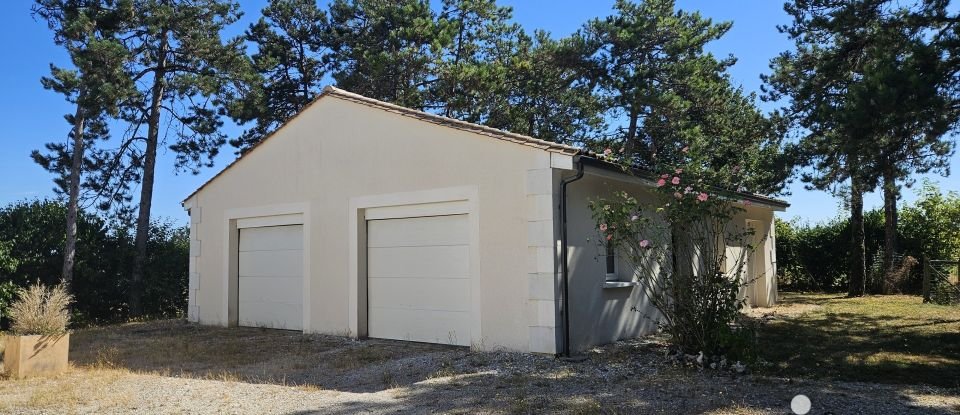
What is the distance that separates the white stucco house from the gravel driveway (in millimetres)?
603

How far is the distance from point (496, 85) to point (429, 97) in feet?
7.47

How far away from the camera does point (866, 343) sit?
9.94 meters

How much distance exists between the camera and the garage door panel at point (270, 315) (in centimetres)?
1202

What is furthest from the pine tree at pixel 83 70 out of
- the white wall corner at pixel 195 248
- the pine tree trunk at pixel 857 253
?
the pine tree trunk at pixel 857 253

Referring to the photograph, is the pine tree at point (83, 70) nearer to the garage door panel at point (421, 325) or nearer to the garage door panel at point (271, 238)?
the garage door panel at point (271, 238)

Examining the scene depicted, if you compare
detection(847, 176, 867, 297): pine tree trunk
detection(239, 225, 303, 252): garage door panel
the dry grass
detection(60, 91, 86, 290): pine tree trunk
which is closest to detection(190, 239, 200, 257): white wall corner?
detection(239, 225, 303, 252): garage door panel

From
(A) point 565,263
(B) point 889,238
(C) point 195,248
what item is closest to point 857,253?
(B) point 889,238

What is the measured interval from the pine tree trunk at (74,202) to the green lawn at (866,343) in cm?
1538

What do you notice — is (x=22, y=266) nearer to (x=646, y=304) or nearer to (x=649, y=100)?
(x=646, y=304)

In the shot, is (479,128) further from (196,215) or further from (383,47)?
(383,47)

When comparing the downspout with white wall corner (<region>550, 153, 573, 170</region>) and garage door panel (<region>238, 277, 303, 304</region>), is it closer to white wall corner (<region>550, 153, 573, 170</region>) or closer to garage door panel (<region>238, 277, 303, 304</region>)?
white wall corner (<region>550, 153, 573, 170</region>)

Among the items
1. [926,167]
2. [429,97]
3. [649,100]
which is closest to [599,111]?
[649,100]

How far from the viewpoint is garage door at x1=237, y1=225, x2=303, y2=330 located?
12086mm

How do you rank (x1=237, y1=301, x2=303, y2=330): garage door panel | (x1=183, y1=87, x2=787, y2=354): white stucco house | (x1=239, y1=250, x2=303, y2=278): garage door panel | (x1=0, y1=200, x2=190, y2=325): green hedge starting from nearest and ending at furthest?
(x1=183, y1=87, x2=787, y2=354): white stucco house < (x1=237, y1=301, x2=303, y2=330): garage door panel < (x1=239, y1=250, x2=303, y2=278): garage door panel < (x1=0, y1=200, x2=190, y2=325): green hedge
